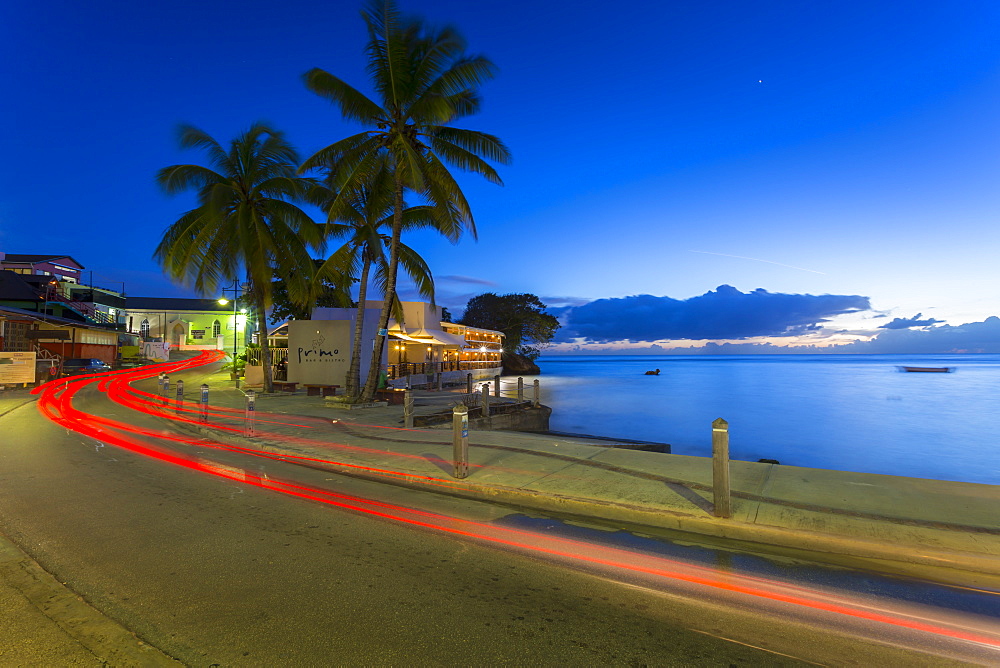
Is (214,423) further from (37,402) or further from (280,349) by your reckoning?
(280,349)

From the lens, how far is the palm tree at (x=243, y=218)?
66.6ft

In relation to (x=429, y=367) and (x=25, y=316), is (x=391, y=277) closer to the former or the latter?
(x=429, y=367)

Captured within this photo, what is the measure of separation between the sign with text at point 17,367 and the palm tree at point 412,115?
66.0 ft

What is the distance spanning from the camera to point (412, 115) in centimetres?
1592

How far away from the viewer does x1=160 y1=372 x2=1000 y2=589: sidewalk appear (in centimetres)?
518

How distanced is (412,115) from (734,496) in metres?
14.1

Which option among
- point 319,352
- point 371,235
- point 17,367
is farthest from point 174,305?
point 371,235

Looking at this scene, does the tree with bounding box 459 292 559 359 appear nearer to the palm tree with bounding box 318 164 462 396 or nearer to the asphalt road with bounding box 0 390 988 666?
the palm tree with bounding box 318 164 462 396

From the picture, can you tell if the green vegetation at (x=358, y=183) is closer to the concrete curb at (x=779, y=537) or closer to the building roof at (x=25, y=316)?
the concrete curb at (x=779, y=537)

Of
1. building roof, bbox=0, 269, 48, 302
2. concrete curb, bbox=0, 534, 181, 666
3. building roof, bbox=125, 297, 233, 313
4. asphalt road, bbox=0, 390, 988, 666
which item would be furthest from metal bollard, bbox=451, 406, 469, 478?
building roof, bbox=125, 297, 233, 313

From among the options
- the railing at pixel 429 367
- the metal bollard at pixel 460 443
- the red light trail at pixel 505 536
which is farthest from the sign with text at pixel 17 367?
the metal bollard at pixel 460 443

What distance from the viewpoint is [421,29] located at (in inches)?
619

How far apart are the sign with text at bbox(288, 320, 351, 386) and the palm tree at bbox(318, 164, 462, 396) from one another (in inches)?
149

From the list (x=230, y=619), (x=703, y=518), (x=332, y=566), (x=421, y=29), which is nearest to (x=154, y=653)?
(x=230, y=619)
